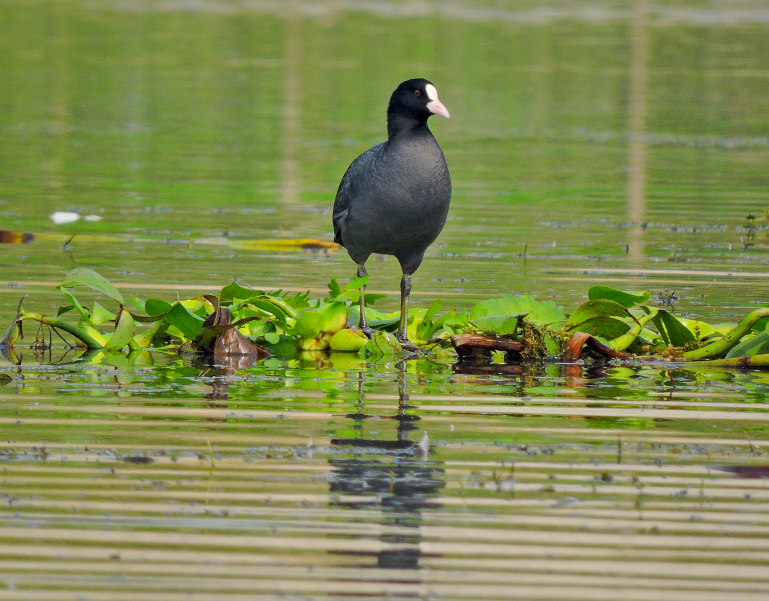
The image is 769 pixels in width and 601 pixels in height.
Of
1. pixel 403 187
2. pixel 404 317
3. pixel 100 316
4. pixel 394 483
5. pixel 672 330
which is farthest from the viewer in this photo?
pixel 404 317

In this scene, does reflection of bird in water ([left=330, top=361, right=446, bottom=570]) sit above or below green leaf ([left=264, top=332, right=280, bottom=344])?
below

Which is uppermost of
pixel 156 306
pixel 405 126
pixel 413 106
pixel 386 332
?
pixel 413 106

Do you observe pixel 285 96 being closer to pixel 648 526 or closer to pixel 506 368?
pixel 506 368

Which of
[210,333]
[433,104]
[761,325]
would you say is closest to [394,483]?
[210,333]

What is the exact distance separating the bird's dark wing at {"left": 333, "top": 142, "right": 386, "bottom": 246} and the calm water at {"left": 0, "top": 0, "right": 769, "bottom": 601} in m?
1.06

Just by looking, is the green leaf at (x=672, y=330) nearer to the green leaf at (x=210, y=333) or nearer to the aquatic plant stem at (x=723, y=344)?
the aquatic plant stem at (x=723, y=344)

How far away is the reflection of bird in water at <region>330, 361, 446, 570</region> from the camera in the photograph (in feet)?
15.9

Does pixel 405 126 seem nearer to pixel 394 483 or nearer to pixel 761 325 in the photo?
pixel 761 325

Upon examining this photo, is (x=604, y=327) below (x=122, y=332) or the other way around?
the other way around

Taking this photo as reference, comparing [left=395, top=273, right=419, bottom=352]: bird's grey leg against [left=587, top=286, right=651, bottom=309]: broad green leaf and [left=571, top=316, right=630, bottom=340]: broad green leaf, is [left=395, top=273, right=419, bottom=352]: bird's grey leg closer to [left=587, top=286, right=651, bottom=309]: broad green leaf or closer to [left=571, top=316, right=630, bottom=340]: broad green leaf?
[left=571, top=316, right=630, bottom=340]: broad green leaf

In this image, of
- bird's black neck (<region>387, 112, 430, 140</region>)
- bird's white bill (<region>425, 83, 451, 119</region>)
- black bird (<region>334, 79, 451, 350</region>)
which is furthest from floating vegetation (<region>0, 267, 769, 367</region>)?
bird's white bill (<region>425, 83, 451, 119</region>)

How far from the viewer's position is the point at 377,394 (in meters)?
7.25

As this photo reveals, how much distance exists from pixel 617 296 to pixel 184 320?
267 centimetres

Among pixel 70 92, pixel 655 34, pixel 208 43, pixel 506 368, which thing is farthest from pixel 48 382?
pixel 655 34
